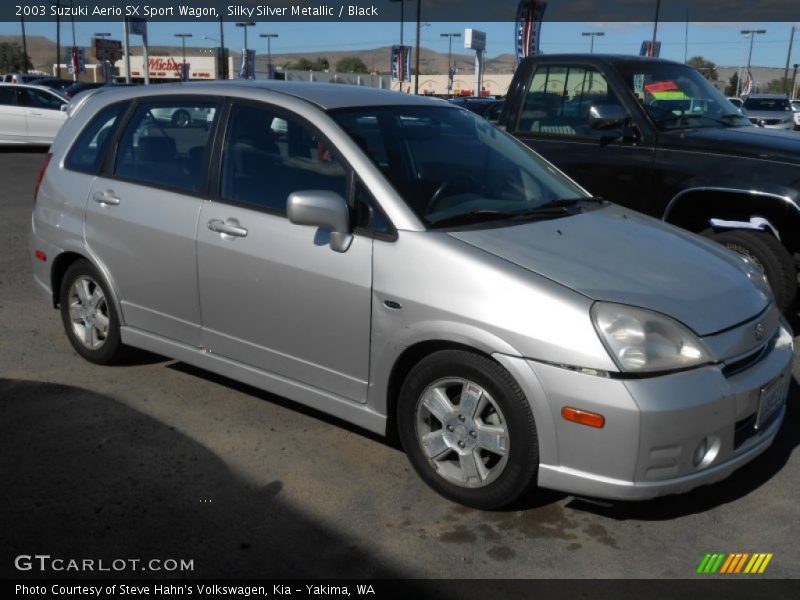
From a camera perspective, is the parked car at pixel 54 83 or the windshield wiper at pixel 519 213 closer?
the windshield wiper at pixel 519 213

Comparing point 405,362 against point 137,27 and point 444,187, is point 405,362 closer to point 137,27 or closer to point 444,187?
point 444,187

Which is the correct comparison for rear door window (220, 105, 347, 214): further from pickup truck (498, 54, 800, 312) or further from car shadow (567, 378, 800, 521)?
pickup truck (498, 54, 800, 312)

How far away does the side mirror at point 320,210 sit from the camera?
376 centimetres

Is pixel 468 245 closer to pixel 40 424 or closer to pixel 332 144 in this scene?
pixel 332 144

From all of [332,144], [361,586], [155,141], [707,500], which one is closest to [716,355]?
[707,500]

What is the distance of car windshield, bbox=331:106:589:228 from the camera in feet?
13.0

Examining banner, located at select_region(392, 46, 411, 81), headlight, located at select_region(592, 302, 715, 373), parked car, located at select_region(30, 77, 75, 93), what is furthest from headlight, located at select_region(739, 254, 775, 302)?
banner, located at select_region(392, 46, 411, 81)

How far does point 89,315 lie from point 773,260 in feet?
15.0

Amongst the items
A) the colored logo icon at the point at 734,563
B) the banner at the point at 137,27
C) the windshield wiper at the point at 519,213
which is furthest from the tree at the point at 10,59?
the colored logo icon at the point at 734,563

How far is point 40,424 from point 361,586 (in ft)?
7.45

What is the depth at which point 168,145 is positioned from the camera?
15.9ft

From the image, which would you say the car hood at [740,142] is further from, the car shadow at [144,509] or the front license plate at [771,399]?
the car shadow at [144,509]

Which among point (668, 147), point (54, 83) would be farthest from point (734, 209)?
point (54, 83)

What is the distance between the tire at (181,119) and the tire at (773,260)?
3.82m
